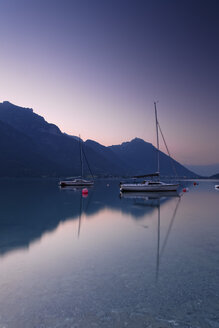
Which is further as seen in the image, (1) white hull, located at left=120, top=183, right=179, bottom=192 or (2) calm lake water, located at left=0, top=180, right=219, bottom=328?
(1) white hull, located at left=120, top=183, right=179, bottom=192

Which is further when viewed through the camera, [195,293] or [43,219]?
[43,219]

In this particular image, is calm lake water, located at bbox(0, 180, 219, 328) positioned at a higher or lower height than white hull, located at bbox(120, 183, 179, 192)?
lower

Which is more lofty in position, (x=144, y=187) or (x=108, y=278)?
(x=144, y=187)

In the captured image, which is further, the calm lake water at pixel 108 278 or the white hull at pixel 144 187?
the white hull at pixel 144 187

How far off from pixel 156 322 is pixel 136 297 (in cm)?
153

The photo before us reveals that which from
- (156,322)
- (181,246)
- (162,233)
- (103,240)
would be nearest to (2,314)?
(156,322)

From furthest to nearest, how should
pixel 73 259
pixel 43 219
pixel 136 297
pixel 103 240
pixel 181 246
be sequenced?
pixel 43 219, pixel 103 240, pixel 181 246, pixel 73 259, pixel 136 297

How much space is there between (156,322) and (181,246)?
9001mm

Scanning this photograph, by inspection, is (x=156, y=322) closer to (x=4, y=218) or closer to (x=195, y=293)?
(x=195, y=293)

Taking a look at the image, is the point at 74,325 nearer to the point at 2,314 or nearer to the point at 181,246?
the point at 2,314

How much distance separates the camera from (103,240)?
1667cm

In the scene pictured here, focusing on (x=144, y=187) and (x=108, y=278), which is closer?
(x=108, y=278)

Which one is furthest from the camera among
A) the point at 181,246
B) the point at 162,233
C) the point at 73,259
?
the point at 162,233

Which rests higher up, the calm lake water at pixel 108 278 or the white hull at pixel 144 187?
the white hull at pixel 144 187
